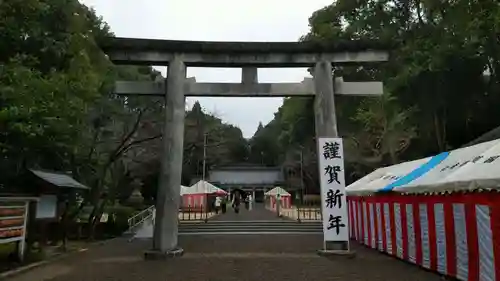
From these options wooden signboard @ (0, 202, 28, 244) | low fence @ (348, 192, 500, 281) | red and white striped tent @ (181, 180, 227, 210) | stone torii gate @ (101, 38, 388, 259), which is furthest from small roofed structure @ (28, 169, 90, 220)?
red and white striped tent @ (181, 180, 227, 210)

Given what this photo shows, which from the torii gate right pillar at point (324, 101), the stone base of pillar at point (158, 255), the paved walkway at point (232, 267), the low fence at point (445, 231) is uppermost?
the torii gate right pillar at point (324, 101)

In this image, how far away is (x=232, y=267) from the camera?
10.5 metres

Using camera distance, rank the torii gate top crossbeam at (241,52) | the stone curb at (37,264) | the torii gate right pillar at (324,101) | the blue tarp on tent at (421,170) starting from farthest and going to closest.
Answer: the torii gate top crossbeam at (241,52) → the torii gate right pillar at (324,101) → the blue tarp on tent at (421,170) → the stone curb at (37,264)

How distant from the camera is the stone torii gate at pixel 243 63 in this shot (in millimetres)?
13133

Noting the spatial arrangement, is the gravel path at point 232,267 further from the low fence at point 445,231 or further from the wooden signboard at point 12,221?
the wooden signboard at point 12,221

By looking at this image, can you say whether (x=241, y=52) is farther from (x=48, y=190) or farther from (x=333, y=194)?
(x=48, y=190)

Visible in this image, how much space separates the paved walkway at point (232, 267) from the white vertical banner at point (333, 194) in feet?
2.41

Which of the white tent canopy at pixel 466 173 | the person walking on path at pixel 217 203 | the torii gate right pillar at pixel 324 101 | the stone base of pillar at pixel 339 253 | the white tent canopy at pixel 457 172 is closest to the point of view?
the white tent canopy at pixel 466 173

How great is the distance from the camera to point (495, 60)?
63.6 feet

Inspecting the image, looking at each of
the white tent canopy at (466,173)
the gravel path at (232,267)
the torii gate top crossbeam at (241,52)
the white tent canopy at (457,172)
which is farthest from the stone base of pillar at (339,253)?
the torii gate top crossbeam at (241,52)

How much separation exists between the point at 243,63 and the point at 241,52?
0.33 m

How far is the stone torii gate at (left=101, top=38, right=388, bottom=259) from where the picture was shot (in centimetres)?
1313

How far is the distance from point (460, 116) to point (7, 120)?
1922 centimetres

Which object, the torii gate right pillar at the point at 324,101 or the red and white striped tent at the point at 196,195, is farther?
the red and white striped tent at the point at 196,195
